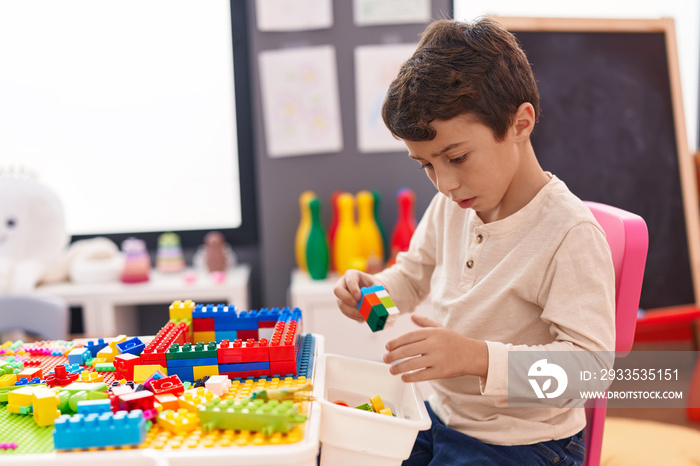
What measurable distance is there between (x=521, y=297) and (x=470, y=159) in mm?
222

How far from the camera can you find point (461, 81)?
2.72 ft

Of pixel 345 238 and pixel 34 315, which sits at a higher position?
pixel 345 238

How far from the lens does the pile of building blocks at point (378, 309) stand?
0.80m

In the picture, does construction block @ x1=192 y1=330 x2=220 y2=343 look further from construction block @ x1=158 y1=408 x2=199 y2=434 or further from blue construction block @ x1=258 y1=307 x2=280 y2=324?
construction block @ x1=158 y1=408 x2=199 y2=434

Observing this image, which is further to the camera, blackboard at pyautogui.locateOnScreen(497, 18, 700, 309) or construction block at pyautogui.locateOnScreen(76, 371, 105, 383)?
blackboard at pyautogui.locateOnScreen(497, 18, 700, 309)

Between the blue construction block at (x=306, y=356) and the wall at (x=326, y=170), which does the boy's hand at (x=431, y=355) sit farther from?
the wall at (x=326, y=170)

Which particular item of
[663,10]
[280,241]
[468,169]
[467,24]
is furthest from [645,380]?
[663,10]

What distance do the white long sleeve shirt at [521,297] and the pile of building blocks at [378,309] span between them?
0.45 ft

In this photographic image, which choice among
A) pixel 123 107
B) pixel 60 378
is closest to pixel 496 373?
pixel 60 378

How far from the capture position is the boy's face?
0.84 meters

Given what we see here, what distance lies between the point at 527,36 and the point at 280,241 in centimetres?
111

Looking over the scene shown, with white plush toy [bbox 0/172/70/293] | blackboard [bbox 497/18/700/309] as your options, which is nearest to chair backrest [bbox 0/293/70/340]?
white plush toy [bbox 0/172/70/293]

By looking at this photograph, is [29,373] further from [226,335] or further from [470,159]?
[470,159]

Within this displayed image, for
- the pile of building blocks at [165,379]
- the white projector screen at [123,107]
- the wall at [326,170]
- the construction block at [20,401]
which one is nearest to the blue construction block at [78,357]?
the pile of building blocks at [165,379]
